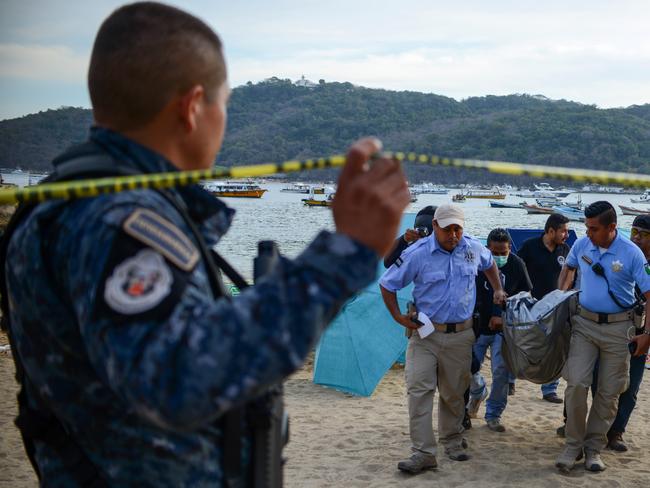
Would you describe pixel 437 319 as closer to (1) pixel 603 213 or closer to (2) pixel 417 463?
(2) pixel 417 463

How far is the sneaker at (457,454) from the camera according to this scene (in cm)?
655

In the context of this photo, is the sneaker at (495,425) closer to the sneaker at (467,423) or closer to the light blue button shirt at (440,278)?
the sneaker at (467,423)

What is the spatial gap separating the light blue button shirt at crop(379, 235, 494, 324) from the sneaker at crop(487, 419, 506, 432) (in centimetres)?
185

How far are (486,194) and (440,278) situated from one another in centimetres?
10092

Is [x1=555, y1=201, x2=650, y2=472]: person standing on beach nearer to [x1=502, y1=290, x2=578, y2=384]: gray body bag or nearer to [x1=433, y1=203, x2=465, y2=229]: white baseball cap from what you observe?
[x1=502, y1=290, x2=578, y2=384]: gray body bag

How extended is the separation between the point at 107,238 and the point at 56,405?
1.31ft

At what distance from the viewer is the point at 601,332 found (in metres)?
6.11

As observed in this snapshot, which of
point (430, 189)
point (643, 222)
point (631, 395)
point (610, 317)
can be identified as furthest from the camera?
point (430, 189)

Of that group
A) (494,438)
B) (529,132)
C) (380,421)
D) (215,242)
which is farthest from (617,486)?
(529,132)

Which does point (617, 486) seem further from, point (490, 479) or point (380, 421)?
point (380, 421)

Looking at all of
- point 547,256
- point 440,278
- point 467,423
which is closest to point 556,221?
point 547,256

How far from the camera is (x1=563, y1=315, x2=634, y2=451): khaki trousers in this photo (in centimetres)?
611

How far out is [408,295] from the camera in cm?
952

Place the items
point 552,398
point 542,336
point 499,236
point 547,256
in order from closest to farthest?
point 542,336 → point 499,236 → point 547,256 → point 552,398
